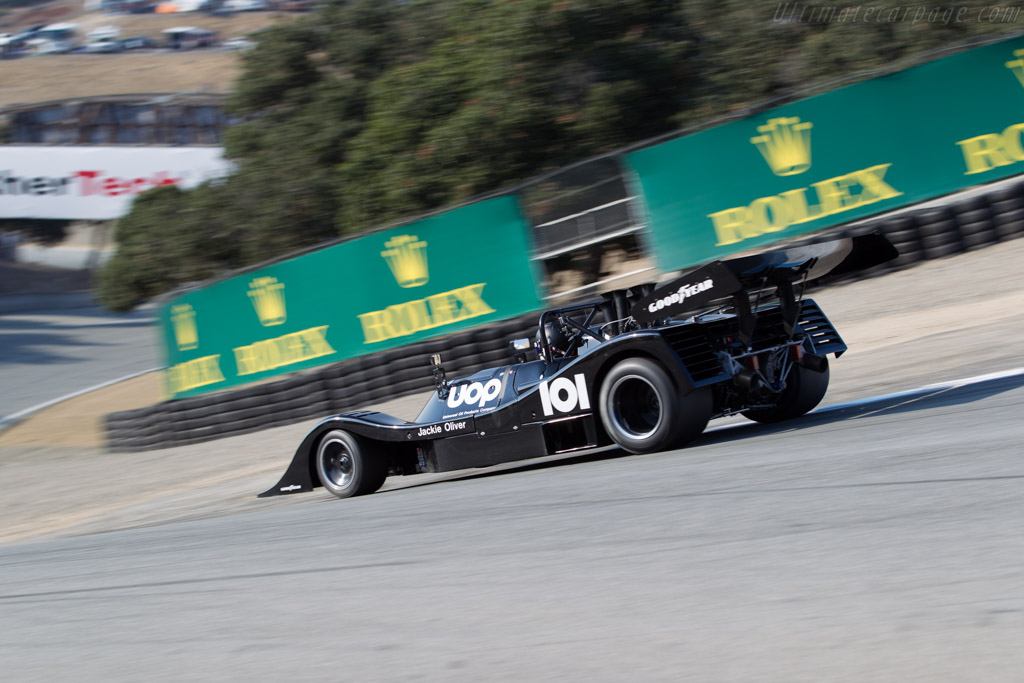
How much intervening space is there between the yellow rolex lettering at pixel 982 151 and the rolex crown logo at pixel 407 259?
21.6 feet

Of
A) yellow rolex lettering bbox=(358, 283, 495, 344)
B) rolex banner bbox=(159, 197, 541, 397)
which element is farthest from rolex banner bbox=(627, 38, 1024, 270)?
yellow rolex lettering bbox=(358, 283, 495, 344)

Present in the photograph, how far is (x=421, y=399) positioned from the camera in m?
13.1

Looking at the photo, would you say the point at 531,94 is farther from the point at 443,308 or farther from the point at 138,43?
the point at 138,43

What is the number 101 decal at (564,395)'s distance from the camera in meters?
6.64

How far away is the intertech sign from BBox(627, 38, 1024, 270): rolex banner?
0.04 feet

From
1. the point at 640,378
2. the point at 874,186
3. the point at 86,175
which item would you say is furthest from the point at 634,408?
the point at 86,175

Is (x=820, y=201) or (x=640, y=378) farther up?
(x=820, y=201)

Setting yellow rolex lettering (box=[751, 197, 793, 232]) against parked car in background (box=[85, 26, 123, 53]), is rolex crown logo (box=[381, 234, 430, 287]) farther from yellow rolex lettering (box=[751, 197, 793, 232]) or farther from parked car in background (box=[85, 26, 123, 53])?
parked car in background (box=[85, 26, 123, 53])

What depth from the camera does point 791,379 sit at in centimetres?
741

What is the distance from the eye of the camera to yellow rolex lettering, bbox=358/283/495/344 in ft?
43.1

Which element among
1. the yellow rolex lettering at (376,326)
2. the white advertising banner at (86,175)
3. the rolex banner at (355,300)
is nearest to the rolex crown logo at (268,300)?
the rolex banner at (355,300)

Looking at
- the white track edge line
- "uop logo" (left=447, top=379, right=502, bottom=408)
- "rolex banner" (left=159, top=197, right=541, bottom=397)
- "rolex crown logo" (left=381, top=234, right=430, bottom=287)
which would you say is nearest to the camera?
"uop logo" (left=447, top=379, right=502, bottom=408)

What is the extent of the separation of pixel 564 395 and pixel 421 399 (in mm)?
6555

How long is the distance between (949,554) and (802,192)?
31.1 feet
